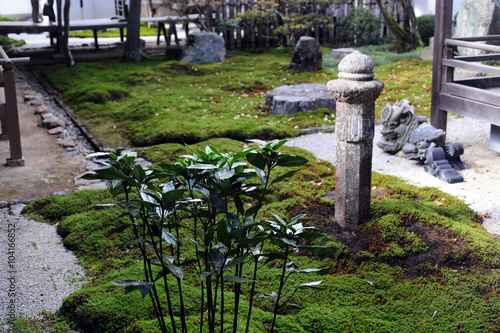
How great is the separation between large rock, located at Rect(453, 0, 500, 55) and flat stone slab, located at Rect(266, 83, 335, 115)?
237cm

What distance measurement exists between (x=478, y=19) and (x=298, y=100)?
9.92 ft

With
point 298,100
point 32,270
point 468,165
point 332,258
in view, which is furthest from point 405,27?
point 32,270

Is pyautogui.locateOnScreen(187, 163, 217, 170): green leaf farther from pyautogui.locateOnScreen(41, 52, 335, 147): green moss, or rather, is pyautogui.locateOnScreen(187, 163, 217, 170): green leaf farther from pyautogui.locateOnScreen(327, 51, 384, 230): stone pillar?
pyautogui.locateOnScreen(41, 52, 335, 147): green moss

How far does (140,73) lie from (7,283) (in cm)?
772

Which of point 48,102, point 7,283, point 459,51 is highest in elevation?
point 459,51

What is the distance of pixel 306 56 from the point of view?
10492 millimetres

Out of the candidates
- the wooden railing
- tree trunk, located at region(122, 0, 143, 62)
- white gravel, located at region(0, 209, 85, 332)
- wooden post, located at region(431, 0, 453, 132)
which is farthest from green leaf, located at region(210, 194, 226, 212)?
tree trunk, located at region(122, 0, 143, 62)

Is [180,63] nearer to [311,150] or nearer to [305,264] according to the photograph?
[311,150]

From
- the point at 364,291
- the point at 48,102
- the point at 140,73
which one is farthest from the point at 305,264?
the point at 140,73

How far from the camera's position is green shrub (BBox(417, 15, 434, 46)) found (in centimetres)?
1273

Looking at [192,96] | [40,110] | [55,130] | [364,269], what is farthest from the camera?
[192,96]

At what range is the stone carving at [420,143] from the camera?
16.7 ft

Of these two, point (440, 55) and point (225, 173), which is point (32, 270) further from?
point (440, 55)

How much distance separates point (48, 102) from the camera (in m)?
8.83
